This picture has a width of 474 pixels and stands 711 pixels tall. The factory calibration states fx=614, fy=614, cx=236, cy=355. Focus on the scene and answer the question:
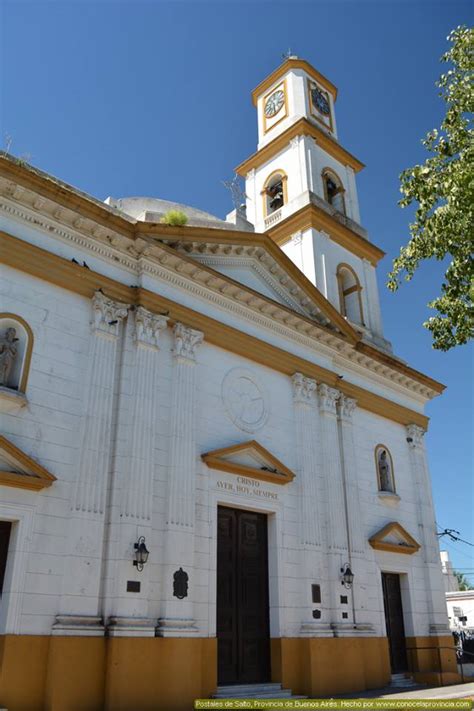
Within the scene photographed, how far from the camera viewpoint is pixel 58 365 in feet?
38.3

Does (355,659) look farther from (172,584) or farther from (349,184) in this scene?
(349,184)

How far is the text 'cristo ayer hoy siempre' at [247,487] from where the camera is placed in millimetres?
13648

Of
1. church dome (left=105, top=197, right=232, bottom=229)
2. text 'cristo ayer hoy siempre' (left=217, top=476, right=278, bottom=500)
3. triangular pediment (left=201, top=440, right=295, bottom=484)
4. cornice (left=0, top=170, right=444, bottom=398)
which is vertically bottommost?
text 'cristo ayer hoy siempre' (left=217, top=476, right=278, bottom=500)

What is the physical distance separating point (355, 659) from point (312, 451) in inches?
198

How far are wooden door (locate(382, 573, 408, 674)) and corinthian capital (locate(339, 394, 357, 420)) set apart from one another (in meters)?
4.74

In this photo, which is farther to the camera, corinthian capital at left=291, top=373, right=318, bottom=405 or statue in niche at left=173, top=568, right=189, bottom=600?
corinthian capital at left=291, top=373, right=318, bottom=405

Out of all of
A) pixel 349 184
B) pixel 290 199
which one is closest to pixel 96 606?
pixel 290 199

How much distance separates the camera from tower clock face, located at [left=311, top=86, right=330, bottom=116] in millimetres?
26047

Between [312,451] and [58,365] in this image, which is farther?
[312,451]

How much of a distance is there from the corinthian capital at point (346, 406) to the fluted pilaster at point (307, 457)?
126 cm

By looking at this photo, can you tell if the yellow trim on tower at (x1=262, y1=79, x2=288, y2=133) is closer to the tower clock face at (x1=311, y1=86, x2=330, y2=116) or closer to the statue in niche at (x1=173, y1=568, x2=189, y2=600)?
the tower clock face at (x1=311, y1=86, x2=330, y2=116)

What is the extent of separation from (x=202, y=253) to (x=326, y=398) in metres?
5.39

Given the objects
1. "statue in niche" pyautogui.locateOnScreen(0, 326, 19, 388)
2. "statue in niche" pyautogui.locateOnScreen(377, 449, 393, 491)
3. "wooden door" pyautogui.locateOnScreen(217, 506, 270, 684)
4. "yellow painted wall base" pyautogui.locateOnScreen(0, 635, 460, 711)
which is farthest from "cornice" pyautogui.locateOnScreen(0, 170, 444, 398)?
"yellow painted wall base" pyautogui.locateOnScreen(0, 635, 460, 711)

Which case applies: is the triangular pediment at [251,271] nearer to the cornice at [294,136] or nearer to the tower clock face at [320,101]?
the cornice at [294,136]
